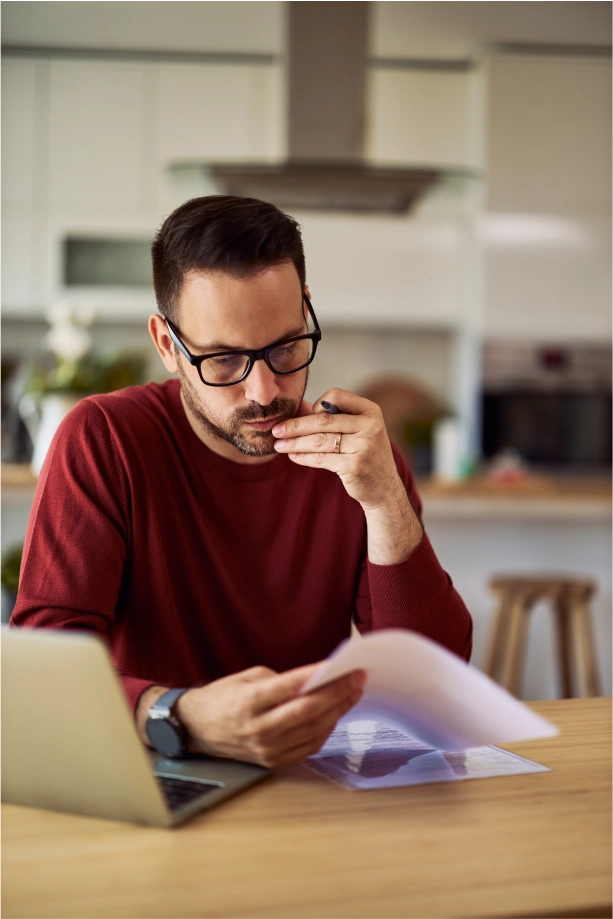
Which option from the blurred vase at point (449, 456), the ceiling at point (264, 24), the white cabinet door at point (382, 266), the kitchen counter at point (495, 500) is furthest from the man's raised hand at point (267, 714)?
the white cabinet door at point (382, 266)

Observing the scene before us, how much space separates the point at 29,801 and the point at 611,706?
0.73 meters

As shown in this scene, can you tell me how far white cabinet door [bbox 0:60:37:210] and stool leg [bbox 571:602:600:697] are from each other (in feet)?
10.9

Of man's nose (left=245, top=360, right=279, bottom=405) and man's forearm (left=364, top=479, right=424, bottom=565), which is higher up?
man's nose (left=245, top=360, right=279, bottom=405)

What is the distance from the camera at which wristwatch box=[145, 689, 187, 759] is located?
2.97 ft

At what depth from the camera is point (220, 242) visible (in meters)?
1.17

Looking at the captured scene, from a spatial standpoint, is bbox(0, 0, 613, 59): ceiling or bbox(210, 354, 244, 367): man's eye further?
bbox(0, 0, 613, 59): ceiling

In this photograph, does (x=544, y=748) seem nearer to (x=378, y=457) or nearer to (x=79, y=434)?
(x=378, y=457)

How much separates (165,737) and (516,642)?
91.0 inches

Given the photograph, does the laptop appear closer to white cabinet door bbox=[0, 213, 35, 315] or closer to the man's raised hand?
the man's raised hand

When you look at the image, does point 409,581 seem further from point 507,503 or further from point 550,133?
point 550,133

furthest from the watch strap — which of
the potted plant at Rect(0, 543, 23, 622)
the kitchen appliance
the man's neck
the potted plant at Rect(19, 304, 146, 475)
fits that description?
the kitchen appliance

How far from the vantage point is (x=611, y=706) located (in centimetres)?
120

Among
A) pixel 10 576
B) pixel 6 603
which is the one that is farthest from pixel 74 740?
pixel 6 603

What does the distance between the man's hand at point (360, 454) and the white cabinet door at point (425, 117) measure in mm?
3920
